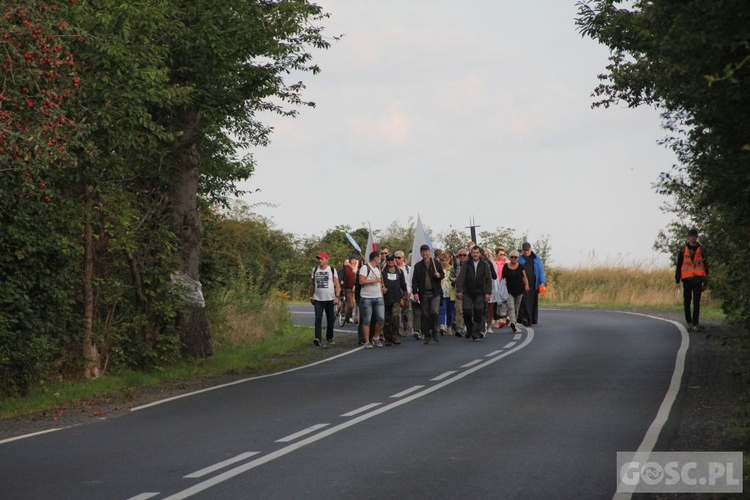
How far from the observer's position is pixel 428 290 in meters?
25.0

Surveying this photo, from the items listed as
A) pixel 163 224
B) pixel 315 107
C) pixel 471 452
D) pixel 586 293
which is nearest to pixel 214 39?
pixel 163 224

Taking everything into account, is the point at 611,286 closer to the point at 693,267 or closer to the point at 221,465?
the point at 693,267

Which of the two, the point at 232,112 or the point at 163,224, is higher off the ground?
the point at 232,112

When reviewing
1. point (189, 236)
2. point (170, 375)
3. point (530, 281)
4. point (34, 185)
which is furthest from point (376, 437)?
point (530, 281)

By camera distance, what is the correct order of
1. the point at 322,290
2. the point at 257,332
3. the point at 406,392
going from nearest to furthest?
the point at 406,392 → the point at 322,290 → the point at 257,332

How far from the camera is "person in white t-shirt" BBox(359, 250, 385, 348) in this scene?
24.7 metres

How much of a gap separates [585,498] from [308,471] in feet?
7.62

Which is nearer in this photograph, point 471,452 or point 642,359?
point 471,452

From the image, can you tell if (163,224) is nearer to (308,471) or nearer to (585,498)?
(308,471)

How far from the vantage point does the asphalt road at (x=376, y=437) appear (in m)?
9.01

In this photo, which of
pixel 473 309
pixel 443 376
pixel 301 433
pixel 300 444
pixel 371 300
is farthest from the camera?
pixel 473 309

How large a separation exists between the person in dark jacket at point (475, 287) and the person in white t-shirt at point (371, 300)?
1.72 m

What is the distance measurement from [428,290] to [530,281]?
13.8ft

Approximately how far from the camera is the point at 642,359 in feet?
61.3
